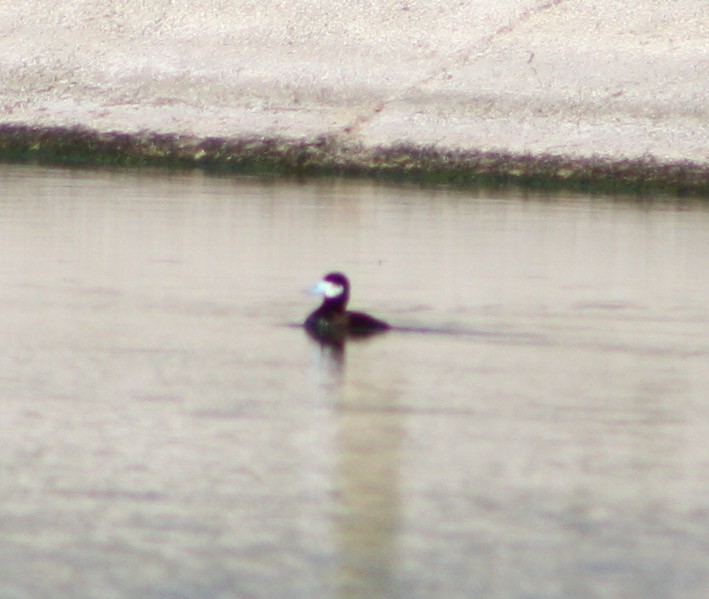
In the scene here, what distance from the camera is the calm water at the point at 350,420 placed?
760 centimetres

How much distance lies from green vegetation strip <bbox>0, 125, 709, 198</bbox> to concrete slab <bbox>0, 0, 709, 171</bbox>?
10.9 inches

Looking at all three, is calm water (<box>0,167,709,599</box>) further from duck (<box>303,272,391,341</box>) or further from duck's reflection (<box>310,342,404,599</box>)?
duck (<box>303,272,391,341</box>)

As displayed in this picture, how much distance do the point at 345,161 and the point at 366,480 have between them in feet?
78.1

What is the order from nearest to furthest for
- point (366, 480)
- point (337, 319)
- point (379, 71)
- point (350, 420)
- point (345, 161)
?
point (366, 480), point (350, 420), point (337, 319), point (345, 161), point (379, 71)

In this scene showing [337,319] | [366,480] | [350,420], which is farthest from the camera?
[337,319]

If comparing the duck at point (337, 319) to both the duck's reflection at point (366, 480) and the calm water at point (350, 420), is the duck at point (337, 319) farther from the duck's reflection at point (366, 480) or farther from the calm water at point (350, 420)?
the duck's reflection at point (366, 480)

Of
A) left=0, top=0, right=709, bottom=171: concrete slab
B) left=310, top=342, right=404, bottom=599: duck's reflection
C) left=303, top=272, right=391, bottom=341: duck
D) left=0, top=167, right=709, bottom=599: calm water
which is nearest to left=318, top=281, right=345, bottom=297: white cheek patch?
left=303, top=272, right=391, bottom=341: duck

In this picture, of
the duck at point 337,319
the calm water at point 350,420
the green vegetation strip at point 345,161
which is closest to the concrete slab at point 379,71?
the green vegetation strip at point 345,161

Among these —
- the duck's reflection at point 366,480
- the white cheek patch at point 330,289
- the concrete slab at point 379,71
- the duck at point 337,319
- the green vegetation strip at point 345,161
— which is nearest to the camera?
the duck's reflection at point 366,480

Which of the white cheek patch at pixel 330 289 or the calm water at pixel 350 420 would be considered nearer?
the calm water at pixel 350 420

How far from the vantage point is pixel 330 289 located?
13867 millimetres

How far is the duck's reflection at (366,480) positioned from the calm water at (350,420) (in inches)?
0.8

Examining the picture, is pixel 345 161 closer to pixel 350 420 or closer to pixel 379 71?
pixel 379 71

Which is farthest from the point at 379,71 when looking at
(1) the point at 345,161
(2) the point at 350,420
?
(2) the point at 350,420
